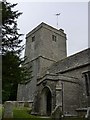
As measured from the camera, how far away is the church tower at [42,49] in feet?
109

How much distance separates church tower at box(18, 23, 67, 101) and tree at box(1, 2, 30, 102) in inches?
751

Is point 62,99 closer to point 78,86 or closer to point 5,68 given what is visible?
point 78,86

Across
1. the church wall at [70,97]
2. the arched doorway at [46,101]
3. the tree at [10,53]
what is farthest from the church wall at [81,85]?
the tree at [10,53]

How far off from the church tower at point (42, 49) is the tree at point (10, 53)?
62.5 ft

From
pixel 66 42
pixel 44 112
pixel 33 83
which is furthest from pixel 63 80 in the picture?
pixel 66 42

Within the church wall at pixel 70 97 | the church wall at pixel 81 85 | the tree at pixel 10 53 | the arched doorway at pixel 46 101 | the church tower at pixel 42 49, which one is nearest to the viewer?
the tree at pixel 10 53

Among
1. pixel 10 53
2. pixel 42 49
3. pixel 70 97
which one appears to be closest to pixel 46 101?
pixel 70 97

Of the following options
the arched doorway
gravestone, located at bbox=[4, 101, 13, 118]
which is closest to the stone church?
the arched doorway

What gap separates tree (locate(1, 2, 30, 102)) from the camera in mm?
12375

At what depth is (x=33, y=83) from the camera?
33062mm

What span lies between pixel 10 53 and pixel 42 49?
21691mm

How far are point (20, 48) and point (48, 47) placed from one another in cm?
2215

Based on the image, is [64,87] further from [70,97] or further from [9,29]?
[9,29]

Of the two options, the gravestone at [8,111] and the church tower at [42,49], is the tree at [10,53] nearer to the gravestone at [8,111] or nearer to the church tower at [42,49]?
the gravestone at [8,111]
